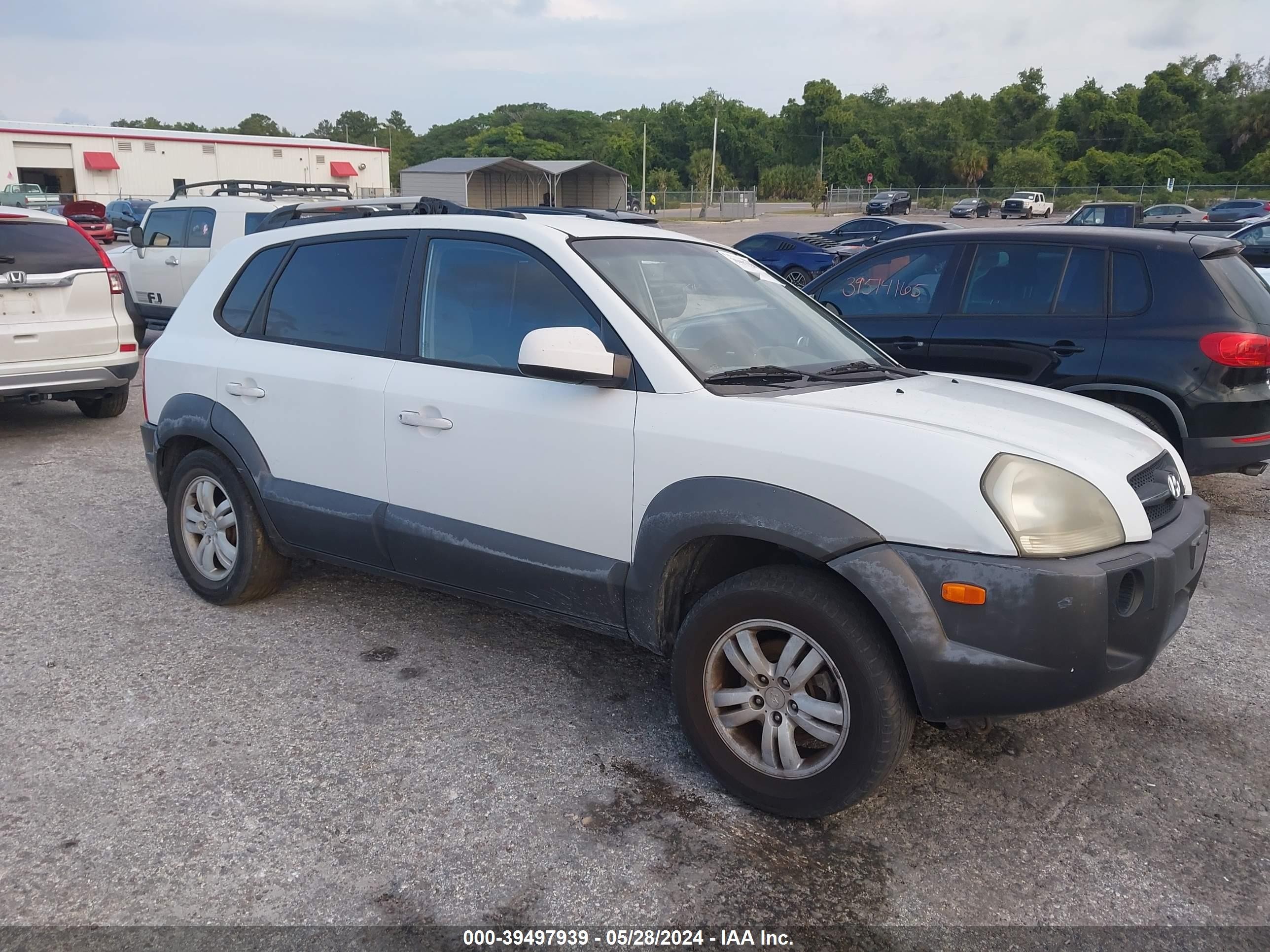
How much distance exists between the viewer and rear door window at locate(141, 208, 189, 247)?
13.2m

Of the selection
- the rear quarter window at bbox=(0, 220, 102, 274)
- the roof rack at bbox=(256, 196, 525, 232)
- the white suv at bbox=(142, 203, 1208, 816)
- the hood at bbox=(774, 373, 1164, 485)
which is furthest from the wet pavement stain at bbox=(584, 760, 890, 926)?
the roof rack at bbox=(256, 196, 525, 232)

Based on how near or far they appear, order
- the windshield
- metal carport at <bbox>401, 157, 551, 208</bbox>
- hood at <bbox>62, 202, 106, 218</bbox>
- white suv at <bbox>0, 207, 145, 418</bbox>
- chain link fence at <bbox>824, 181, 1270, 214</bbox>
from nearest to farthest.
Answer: the windshield < white suv at <bbox>0, 207, 145, 418</bbox> < hood at <bbox>62, 202, 106, 218</bbox> < metal carport at <bbox>401, 157, 551, 208</bbox> < chain link fence at <bbox>824, 181, 1270, 214</bbox>

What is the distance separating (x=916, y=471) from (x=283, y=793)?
86.7 inches

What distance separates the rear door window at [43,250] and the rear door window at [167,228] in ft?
16.1

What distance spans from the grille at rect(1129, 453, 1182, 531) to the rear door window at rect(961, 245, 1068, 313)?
3.08 meters

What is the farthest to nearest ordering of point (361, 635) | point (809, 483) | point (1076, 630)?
point (361, 635)
point (809, 483)
point (1076, 630)

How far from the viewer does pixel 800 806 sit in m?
3.07

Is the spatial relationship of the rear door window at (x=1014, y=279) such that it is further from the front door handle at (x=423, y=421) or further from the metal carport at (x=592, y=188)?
the metal carport at (x=592, y=188)

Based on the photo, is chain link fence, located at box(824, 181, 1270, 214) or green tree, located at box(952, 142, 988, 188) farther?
green tree, located at box(952, 142, 988, 188)

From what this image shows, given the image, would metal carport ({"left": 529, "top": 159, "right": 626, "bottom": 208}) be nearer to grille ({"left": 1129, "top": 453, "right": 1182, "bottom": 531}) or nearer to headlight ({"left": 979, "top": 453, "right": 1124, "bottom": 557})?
grille ({"left": 1129, "top": 453, "right": 1182, "bottom": 531})

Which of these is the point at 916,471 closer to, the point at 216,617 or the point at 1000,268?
the point at 216,617

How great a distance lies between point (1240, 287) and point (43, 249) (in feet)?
28.1

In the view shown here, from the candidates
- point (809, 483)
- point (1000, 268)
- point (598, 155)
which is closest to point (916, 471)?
point (809, 483)

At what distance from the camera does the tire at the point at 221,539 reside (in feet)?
15.1
